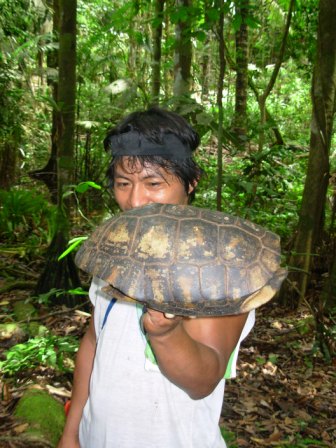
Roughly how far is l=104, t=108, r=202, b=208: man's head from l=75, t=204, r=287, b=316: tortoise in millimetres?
197

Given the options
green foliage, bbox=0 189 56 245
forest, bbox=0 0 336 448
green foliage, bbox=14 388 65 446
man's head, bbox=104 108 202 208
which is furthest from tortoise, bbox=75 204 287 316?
green foliage, bbox=0 189 56 245

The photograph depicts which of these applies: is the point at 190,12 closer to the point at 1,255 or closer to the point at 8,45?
the point at 1,255

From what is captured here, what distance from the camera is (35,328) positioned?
3.95m

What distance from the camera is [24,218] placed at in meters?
5.86

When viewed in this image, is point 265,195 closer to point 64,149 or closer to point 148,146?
point 64,149

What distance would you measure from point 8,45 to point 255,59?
10212mm

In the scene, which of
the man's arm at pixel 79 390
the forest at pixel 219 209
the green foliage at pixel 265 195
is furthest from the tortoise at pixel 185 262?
the green foliage at pixel 265 195

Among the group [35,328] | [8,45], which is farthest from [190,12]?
[8,45]

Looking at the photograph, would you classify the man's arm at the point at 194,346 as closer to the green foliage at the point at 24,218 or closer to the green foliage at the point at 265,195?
the green foliage at the point at 265,195

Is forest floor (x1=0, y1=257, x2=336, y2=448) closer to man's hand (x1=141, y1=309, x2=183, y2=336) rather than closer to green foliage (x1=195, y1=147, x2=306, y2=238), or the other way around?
green foliage (x1=195, y1=147, x2=306, y2=238)

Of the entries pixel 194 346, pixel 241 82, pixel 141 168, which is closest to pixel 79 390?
pixel 194 346

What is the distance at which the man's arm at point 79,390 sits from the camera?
1523 mm

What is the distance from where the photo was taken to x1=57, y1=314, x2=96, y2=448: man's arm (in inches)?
60.0

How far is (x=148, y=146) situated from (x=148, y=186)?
13 centimetres
